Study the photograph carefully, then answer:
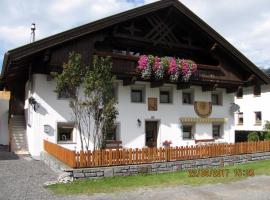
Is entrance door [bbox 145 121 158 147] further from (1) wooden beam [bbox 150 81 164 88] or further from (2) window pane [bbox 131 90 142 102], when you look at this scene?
(1) wooden beam [bbox 150 81 164 88]

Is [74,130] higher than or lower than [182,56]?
lower

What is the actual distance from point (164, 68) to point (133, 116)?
3.02m

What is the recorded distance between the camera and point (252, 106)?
35875 millimetres

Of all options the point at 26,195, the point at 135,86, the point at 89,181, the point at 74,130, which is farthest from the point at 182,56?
the point at 26,195

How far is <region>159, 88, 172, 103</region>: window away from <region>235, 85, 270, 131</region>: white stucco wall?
50.0ft

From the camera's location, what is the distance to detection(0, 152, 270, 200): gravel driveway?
10.1 metres

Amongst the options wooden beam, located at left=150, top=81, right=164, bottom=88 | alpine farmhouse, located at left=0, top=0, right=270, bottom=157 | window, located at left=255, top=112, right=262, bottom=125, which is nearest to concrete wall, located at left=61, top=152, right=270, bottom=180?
alpine farmhouse, located at left=0, top=0, right=270, bottom=157

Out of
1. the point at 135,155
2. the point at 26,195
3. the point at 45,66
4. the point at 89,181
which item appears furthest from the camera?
the point at 45,66

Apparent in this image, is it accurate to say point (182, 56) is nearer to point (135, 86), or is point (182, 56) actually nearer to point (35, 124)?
point (135, 86)

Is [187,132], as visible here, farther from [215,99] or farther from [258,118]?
[258,118]

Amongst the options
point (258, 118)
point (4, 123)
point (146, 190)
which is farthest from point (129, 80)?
point (258, 118)

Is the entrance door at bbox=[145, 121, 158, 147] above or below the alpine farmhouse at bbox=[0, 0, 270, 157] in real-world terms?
below

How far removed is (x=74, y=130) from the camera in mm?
18422

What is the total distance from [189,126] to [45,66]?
9.09 metres
